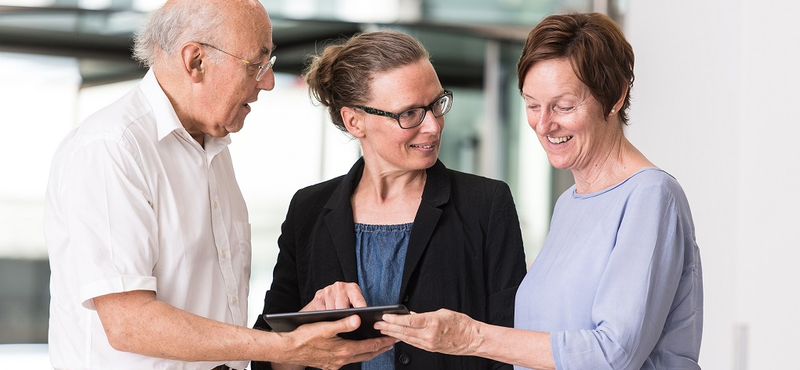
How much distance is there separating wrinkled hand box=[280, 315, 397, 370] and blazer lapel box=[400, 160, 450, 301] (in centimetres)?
32

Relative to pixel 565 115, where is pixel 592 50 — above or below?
above

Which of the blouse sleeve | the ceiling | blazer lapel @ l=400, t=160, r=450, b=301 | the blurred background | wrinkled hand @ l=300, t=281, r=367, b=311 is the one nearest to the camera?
the blouse sleeve

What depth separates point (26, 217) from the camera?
17.3 ft

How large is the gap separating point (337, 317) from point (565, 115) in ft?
2.39

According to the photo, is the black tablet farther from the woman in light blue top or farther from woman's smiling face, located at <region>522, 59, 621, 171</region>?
woman's smiling face, located at <region>522, 59, 621, 171</region>

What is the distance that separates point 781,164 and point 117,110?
2683 mm

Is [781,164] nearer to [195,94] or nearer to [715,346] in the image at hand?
[715,346]

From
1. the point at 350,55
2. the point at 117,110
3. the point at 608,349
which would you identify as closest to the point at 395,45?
the point at 350,55

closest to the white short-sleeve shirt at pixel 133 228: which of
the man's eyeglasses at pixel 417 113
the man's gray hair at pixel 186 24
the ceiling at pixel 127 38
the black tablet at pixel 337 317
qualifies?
the man's gray hair at pixel 186 24

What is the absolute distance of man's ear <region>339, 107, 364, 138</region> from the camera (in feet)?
8.52

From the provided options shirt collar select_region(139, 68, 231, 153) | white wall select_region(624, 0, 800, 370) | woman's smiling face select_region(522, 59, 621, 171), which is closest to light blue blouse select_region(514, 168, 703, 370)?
woman's smiling face select_region(522, 59, 621, 171)

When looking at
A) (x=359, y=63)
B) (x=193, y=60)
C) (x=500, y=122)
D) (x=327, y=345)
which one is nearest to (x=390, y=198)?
(x=359, y=63)

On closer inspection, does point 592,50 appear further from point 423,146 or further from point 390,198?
point 390,198

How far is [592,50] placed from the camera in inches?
77.5
